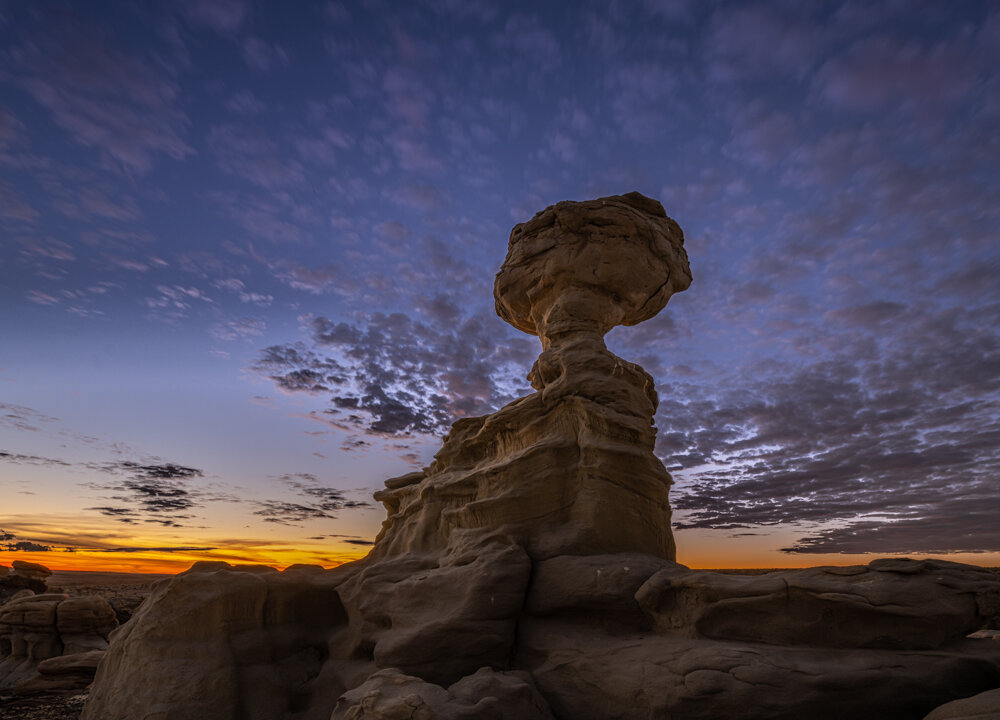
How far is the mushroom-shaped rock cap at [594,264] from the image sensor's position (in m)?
13.5

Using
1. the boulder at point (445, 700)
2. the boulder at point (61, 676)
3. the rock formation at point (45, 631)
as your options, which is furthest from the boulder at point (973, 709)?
the rock formation at point (45, 631)

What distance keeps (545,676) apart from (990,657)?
234 inches

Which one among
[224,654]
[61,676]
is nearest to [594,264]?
[224,654]

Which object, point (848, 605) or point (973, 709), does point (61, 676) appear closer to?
point (848, 605)

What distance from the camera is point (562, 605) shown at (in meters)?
9.45

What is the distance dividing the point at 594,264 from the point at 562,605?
7.86 meters

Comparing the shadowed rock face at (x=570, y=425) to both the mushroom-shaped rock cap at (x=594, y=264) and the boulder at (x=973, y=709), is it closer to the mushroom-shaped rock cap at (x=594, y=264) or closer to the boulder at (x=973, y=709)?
the mushroom-shaped rock cap at (x=594, y=264)

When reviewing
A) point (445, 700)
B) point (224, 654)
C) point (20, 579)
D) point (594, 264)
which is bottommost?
point (445, 700)

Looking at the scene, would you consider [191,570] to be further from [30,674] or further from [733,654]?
[30,674]

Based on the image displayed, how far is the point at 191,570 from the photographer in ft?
41.0

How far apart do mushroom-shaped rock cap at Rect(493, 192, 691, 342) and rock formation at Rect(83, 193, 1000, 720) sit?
5 centimetres

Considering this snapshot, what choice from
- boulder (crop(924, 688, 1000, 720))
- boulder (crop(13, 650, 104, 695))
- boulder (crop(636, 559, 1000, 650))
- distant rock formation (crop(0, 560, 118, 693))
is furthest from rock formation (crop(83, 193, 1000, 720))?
distant rock formation (crop(0, 560, 118, 693))

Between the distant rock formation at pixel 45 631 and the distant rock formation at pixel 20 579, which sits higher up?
the distant rock formation at pixel 20 579

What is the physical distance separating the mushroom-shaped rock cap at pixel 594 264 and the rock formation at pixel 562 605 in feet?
0.17
